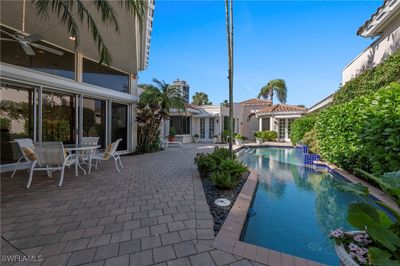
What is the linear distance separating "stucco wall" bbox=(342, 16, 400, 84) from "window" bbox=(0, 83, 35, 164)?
13.1m

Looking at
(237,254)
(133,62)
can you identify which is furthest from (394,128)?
(133,62)

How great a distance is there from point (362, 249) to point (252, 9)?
1049cm

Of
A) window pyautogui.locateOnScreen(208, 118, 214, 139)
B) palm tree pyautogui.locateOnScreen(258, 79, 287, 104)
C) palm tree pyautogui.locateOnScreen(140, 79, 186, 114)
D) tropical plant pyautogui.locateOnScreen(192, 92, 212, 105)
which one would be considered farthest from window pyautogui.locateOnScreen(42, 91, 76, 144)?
tropical plant pyautogui.locateOnScreen(192, 92, 212, 105)

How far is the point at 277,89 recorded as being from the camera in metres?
32.2

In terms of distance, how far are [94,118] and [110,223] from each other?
7.33 m

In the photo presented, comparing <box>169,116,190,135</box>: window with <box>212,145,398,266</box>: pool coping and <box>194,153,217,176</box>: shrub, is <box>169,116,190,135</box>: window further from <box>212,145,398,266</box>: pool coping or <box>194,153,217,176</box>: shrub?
<box>212,145,398,266</box>: pool coping

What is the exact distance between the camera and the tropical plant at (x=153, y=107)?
11141mm

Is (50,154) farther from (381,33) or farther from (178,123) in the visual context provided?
(178,123)

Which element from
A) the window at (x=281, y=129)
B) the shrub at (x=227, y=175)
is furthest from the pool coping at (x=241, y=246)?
the window at (x=281, y=129)

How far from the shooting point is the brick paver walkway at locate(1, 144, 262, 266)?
2393mm

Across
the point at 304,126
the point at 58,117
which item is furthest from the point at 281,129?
the point at 58,117

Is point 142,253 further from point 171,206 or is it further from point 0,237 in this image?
point 0,237

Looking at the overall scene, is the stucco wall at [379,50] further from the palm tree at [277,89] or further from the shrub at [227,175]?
the palm tree at [277,89]

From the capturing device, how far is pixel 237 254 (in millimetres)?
2430
